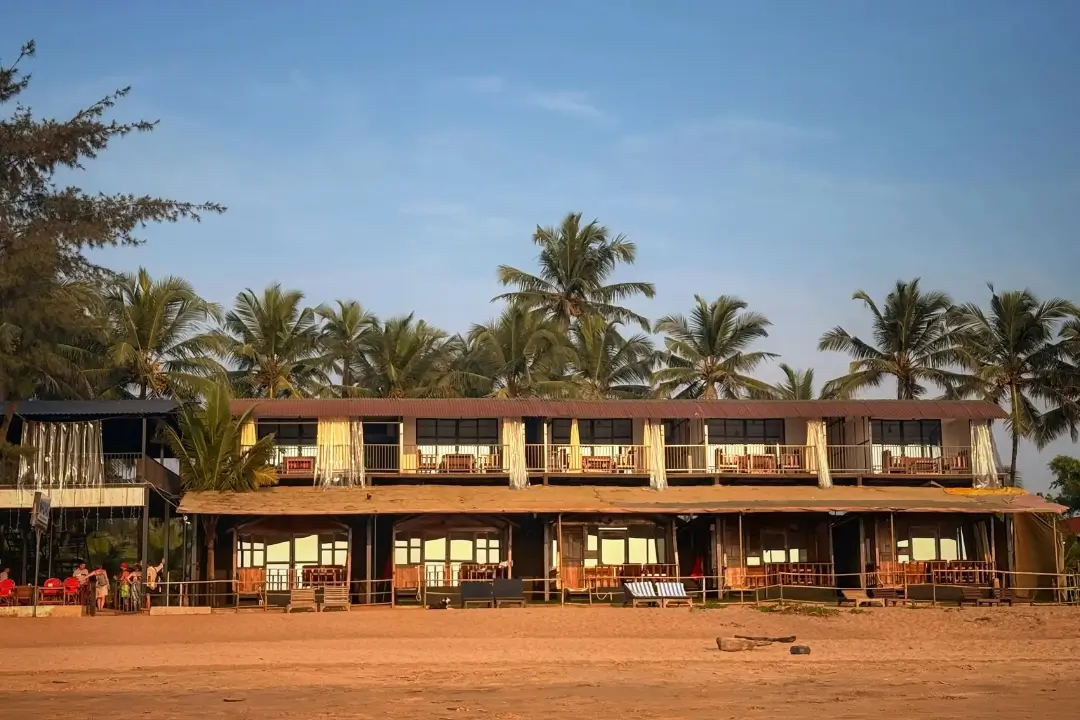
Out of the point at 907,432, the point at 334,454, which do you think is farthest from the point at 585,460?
the point at 907,432

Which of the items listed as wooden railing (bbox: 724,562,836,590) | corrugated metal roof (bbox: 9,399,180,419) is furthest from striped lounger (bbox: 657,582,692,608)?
corrugated metal roof (bbox: 9,399,180,419)

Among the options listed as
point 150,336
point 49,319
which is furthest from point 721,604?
point 150,336

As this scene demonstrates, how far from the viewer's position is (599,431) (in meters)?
36.6

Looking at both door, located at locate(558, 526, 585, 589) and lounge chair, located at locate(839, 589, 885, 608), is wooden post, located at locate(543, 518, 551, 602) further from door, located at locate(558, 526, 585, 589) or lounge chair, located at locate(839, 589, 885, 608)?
lounge chair, located at locate(839, 589, 885, 608)

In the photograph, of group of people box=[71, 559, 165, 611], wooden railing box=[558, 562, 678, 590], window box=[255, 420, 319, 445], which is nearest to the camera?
group of people box=[71, 559, 165, 611]

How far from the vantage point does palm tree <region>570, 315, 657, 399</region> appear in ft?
143

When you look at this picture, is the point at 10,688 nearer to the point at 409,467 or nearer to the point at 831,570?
the point at 409,467

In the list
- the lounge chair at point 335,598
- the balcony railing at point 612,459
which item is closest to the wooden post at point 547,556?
the balcony railing at point 612,459

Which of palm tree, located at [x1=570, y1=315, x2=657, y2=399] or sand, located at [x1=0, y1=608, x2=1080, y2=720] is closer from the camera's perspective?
sand, located at [x1=0, y1=608, x2=1080, y2=720]

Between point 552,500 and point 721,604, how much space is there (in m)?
4.88

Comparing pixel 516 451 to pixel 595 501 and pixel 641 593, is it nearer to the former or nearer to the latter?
pixel 595 501

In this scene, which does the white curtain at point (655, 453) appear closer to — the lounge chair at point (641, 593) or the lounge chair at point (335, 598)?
the lounge chair at point (641, 593)

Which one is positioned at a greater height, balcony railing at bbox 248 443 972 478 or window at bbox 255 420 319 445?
window at bbox 255 420 319 445

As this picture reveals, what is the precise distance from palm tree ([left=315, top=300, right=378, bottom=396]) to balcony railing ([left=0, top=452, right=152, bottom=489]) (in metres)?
12.1
